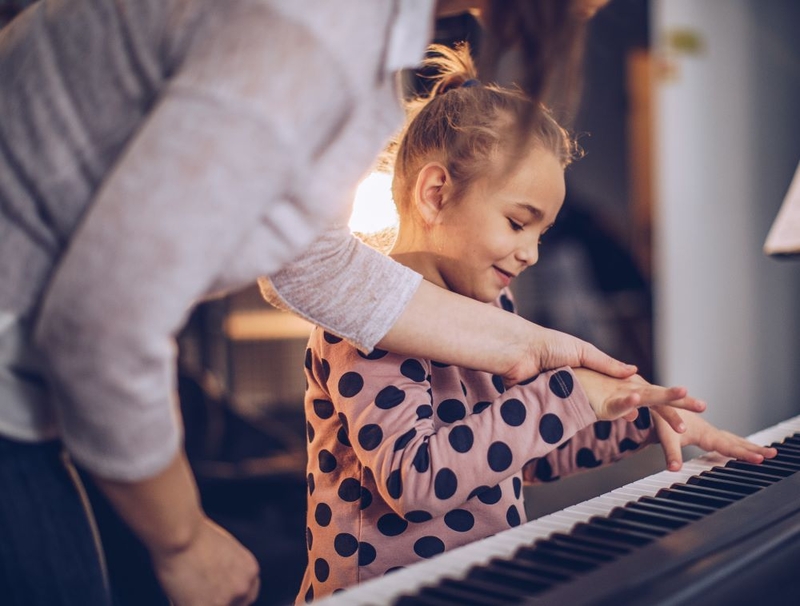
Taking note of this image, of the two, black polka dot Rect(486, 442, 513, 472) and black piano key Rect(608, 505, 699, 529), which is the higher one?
black polka dot Rect(486, 442, 513, 472)

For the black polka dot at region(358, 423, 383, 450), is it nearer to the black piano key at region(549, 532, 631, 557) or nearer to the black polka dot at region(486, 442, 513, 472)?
the black polka dot at region(486, 442, 513, 472)

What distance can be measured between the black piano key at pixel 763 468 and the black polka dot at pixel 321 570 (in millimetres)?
498

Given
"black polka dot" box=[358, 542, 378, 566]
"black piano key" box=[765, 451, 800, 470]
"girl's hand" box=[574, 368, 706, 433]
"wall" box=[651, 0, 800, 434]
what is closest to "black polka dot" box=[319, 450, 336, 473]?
"black polka dot" box=[358, 542, 378, 566]

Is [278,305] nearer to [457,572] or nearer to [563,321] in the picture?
[457,572]

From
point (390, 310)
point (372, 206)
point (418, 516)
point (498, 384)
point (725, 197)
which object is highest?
point (725, 197)

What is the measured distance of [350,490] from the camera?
0.97 m

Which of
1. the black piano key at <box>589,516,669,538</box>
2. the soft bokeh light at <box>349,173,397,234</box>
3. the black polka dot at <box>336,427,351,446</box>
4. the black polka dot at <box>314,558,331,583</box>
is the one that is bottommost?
the black polka dot at <box>314,558,331,583</box>

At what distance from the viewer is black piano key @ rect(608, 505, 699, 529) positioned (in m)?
0.75

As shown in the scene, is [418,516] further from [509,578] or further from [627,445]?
[627,445]

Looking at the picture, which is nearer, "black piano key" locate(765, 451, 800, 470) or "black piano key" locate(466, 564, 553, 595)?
"black piano key" locate(466, 564, 553, 595)

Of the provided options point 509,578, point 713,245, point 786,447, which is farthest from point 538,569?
point 713,245

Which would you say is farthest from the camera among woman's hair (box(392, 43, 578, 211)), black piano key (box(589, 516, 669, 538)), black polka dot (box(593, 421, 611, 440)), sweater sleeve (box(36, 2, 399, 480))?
black polka dot (box(593, 421, 611, 440))

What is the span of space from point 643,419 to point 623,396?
0.27m

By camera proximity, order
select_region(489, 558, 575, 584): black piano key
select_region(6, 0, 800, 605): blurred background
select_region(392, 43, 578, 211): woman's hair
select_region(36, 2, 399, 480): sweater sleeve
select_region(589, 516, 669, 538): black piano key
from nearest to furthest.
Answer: select_region(36, 2, 399, 480): sweater sleeve → select_region(489, 558, 575, 584): black piano key → select_region(589, 516, 669, 538): black piano key → select_region(392, 43, 578, 211): woman's hair → select_region(6, 0, 800, 605): blurred background
